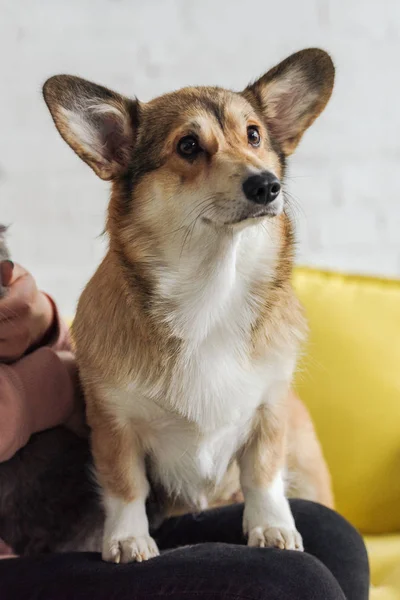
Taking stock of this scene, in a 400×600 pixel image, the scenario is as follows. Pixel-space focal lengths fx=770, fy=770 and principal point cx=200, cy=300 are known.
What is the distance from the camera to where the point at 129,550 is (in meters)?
1.08

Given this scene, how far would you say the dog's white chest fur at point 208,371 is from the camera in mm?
Answer: 1155

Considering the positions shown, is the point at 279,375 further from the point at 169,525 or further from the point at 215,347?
the point at 169,525

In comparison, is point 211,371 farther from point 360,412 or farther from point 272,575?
point 360,412

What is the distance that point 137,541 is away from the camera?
110 centimetres

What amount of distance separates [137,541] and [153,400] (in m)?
0.20

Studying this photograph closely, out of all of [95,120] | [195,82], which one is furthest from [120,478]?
[195,82]

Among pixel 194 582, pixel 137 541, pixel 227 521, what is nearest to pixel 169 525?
pixel 227 521

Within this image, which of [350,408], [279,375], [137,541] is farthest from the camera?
[350,408]

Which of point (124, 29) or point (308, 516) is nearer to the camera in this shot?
point (308, 516)

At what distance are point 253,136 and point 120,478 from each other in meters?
0.57

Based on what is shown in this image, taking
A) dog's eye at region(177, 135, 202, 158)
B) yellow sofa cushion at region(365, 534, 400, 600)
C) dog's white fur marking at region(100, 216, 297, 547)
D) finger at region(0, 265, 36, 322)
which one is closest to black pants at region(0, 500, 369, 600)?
dog's white fur marking at region(100, 216, 297, 547)

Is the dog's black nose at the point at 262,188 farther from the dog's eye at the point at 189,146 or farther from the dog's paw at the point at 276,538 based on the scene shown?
the dog's paw at the point at 276,538

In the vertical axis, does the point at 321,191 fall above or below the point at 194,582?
above

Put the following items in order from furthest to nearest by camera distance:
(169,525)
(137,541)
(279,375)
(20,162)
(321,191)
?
(321,191) < (20,162) < (169,525) < (279,375) < (137,541)
